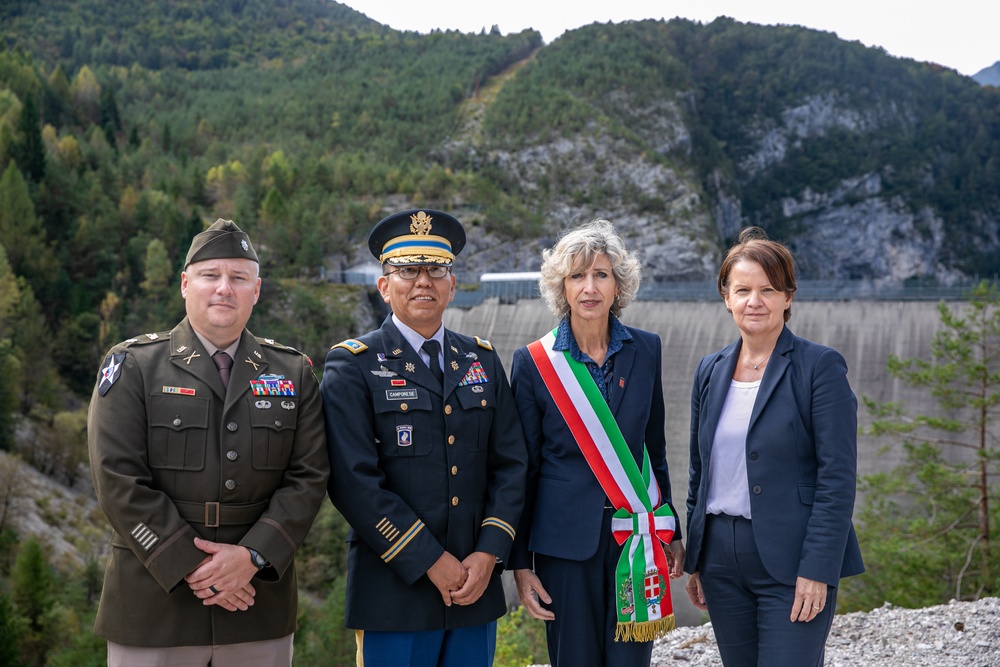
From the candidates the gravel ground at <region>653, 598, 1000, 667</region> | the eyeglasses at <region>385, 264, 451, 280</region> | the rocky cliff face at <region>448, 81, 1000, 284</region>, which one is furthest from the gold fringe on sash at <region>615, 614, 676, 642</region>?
the rocky cliff face at <region>448, 81, 1000, 284</region>

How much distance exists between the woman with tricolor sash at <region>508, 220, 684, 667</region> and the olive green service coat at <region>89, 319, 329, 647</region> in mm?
851

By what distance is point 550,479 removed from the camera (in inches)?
127

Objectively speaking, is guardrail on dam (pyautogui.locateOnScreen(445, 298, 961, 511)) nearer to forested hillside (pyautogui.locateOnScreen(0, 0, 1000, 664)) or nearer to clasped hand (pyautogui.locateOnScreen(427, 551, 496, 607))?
forested hillside (pyautogui.locateOnScreen(0, 0, 1000, 664))

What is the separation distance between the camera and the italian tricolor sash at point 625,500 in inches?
120

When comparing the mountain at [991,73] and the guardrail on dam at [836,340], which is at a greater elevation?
the mountain at [991,73]

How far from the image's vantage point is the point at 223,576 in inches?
109

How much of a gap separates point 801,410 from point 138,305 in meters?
42.2

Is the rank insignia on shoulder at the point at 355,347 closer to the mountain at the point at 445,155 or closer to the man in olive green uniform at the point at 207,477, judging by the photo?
the man in olive green uniform at the point at 207,477

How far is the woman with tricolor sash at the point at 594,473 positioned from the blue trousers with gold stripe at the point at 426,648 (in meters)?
0.25

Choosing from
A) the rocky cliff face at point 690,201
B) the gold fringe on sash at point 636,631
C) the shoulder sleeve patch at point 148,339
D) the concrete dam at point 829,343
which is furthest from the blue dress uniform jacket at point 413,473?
the rocky cliff face at point 690,201

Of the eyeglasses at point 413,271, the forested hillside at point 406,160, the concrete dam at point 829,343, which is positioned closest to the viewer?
the eyeglasses at point 413,271

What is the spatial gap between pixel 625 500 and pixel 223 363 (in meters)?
1.56

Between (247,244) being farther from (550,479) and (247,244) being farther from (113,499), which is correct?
(550,479)

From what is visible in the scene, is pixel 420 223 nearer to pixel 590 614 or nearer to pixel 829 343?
pixel 590 614
